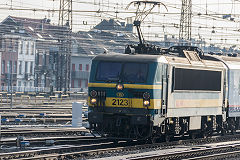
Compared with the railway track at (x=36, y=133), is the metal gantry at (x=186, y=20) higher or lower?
higher

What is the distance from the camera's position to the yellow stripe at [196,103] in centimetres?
2281

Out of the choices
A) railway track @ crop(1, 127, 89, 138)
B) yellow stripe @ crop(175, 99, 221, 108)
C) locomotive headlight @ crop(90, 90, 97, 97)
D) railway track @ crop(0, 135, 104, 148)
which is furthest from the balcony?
locomotive headlight @ crop(90, 90, 97, 97)

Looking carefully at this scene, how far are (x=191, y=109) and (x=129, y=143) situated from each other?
Result: 109 inches

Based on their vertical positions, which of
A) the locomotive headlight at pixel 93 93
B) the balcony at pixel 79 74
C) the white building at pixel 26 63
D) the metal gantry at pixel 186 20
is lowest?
the balcony at pixel 79 74

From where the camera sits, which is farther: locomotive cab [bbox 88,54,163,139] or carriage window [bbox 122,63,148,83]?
carriage window [bbox 122,63,148,83]

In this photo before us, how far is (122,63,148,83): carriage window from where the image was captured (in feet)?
69.3

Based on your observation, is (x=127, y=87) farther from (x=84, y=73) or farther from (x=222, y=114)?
(x=84, y=73)

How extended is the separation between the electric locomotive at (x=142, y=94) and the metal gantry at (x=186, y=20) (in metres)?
31.6

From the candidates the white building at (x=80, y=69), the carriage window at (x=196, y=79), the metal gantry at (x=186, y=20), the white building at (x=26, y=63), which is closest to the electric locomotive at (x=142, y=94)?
the carriage window at (x=196, y=79)

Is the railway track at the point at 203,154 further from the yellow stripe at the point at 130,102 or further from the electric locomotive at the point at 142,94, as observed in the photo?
the yellow stripe at the point at 130,102

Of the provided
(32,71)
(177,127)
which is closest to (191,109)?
(177,127)

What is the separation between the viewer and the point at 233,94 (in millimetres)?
27141

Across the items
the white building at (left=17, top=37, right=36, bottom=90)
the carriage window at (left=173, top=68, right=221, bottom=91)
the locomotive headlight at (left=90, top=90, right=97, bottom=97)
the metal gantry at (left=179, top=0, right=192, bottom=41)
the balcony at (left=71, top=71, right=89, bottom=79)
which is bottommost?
the balcony at (left=71, top=71, right=89, bottom=79)

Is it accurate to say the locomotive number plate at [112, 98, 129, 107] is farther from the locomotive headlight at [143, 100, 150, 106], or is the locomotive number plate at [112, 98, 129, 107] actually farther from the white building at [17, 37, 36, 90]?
the white building at [17, 37, 36, 90]
